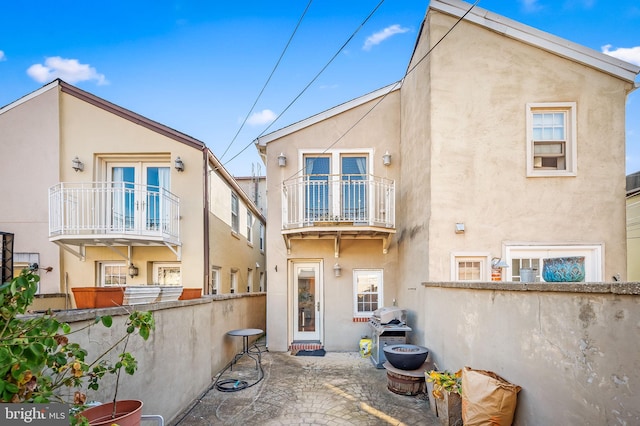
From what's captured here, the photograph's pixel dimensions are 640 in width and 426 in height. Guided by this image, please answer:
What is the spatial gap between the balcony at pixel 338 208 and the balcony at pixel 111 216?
292 centimetres

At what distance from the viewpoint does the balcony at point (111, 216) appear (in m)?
7.24

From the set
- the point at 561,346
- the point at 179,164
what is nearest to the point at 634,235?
the point at 561,346

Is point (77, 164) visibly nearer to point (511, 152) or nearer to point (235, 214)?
point (235, 214)

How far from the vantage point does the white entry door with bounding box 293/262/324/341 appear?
8742mm

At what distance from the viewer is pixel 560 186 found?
6.32 m

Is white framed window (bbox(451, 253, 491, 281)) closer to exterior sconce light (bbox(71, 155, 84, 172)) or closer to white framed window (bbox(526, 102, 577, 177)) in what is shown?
white framed window (bbox(526, 102, 577, 177))

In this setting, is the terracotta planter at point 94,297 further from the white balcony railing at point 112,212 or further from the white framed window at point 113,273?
the white framed window at point 113,273

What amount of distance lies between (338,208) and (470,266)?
3492 mm

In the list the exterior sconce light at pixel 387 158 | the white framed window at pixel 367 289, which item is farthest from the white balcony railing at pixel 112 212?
the exterior sconce light at pixel 387 158

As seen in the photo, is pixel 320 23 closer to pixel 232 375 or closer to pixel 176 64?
pixel 176 64

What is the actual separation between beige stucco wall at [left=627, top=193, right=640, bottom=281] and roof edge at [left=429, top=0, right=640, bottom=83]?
6.27 meters

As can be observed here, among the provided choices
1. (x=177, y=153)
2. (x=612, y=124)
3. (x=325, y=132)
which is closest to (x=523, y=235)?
(x=612, y=124)

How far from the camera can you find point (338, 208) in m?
8.43

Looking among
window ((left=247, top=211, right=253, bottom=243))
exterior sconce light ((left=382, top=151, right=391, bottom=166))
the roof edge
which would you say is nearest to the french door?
window ((left=247, top=211, right=253, bottom=243))
